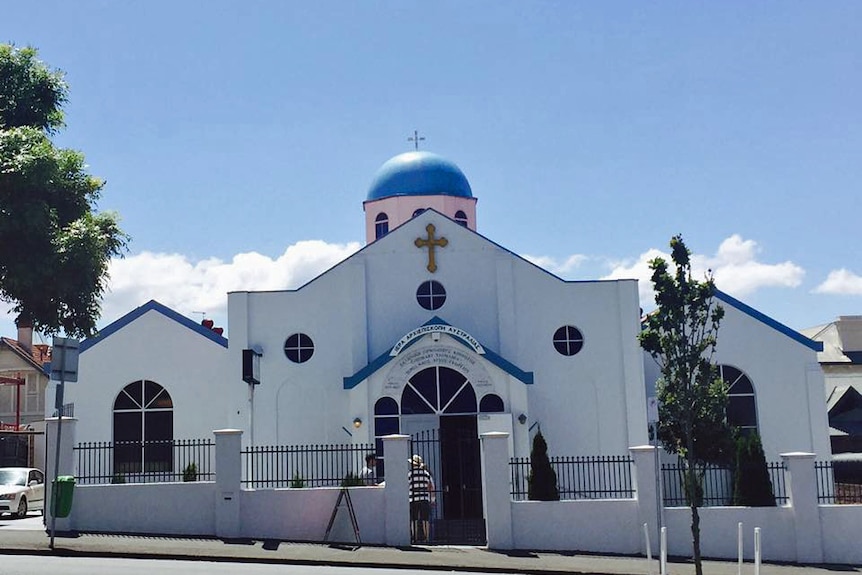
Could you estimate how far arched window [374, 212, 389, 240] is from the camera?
1367 inches

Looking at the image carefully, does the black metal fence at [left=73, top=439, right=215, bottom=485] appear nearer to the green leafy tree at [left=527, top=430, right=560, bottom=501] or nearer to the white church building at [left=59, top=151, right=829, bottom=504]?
the white church building at [left=59, top=151, right=829, bottom=504]

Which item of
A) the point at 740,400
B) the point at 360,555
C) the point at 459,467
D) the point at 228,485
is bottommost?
the point at 360,555

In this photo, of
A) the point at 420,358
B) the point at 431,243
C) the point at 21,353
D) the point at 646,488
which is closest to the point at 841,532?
the point at 646,488

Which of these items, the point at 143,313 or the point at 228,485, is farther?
the point at 143,313

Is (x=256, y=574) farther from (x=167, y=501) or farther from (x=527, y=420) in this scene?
(x=527, y=420)

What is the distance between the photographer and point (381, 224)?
34.9 m

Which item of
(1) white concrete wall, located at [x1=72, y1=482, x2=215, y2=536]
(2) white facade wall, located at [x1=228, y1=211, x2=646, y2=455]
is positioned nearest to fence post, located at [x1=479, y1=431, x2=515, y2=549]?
(1) white concrete wall, located at [x1=72, y1=482, x2=215, y2=536]

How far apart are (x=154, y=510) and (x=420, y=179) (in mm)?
18273

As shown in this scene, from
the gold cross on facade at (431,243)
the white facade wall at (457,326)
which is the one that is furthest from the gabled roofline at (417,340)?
the gold cross on facade at (431,243)

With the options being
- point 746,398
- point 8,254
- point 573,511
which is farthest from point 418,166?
point 8,254

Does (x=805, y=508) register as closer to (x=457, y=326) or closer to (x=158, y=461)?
(x=457, y=326)

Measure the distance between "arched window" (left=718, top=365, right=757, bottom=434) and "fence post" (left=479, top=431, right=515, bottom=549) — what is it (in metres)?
9.72

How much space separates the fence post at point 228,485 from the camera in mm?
18719

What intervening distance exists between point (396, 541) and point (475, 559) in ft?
6.04
